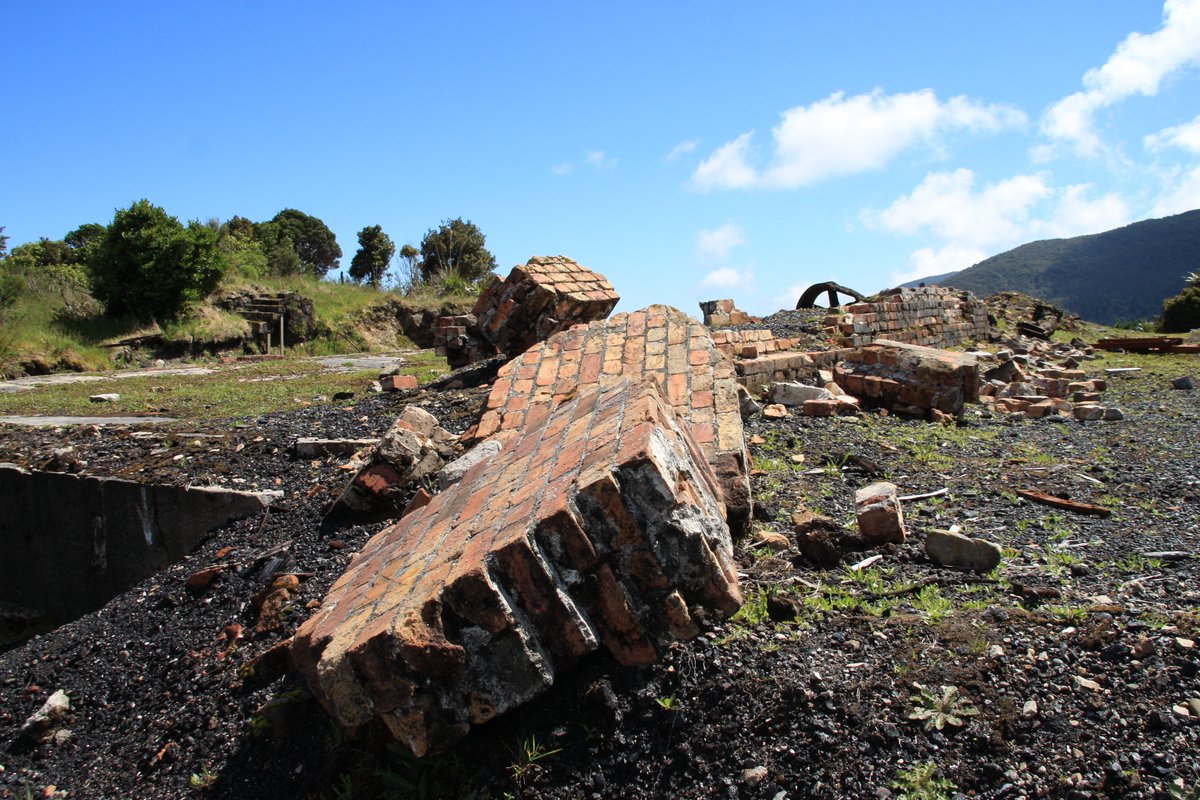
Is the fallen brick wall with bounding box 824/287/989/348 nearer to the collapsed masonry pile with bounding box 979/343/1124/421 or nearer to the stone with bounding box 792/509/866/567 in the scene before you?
the collapsed masonry pile with bounding box 979/343/1124/421

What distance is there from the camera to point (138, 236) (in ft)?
68.9

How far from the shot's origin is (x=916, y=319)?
1413 centimetres

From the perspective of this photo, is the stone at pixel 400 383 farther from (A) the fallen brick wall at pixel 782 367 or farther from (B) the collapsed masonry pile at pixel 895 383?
(A) the fallen brick wall at pixel 782 367

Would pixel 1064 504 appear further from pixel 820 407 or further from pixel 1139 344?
pixel 1139 344

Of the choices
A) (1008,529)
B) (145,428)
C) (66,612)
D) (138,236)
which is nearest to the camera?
(1008,529)

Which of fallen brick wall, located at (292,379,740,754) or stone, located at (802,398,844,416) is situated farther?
stone, located at (802,398,844,416)

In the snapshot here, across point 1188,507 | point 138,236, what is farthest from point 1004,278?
point 1188,507

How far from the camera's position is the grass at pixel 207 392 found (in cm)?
934

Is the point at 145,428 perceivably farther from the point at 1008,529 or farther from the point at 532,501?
the point at 1008,529

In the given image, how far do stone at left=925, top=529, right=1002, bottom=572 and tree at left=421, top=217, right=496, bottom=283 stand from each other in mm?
34331

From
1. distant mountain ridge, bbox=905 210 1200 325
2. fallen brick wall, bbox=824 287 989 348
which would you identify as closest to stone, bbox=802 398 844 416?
fallen brick wall, bbox=824 287 989 348

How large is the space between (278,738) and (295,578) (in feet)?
3.49

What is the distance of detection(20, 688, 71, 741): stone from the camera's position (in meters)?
3.79

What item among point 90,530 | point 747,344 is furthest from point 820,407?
point 90,530
